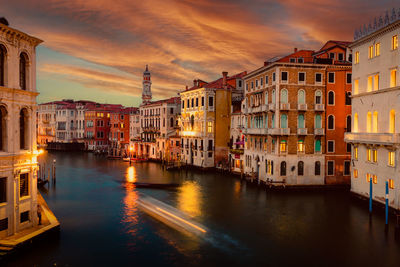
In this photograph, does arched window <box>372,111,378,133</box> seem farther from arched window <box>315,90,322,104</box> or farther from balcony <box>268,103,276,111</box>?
balcony <box>268,103,276,111</box>

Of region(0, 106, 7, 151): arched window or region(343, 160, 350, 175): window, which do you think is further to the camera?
region(343, 160, 350, 175): window

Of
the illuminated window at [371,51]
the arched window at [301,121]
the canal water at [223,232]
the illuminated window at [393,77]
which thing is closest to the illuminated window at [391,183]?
the canal water at [223,232]

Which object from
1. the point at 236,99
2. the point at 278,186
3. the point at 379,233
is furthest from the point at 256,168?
the point at 379,233

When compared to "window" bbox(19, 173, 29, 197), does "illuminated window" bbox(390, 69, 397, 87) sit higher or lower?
higher

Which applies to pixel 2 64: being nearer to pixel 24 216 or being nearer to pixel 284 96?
pixel 24 216

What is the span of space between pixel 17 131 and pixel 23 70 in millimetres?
3064

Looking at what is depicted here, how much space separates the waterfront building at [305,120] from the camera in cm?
3136

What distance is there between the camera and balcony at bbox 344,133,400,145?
2148cm

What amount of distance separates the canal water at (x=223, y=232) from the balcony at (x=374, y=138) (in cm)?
482

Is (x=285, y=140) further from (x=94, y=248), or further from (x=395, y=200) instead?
(x=94, y=248)

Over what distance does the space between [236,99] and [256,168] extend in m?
14.6

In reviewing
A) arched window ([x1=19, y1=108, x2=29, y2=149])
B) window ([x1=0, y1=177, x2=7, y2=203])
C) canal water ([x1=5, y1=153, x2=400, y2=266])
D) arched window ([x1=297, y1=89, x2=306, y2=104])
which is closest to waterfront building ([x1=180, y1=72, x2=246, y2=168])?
canal water ([x1=5, y1=153, x2=400, y2=266])

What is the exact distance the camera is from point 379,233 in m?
19.3

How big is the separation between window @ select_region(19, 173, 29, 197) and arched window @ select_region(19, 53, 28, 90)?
4241 mm
